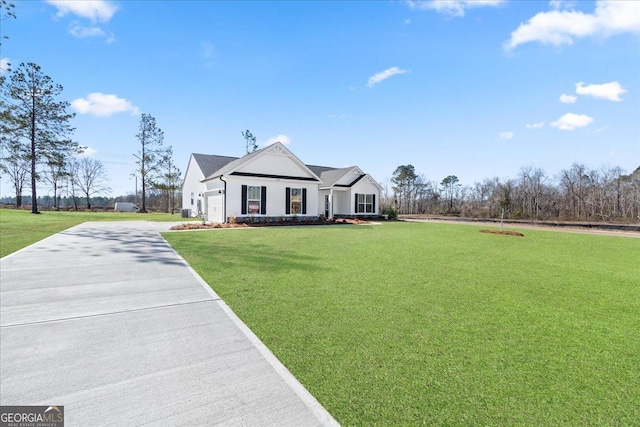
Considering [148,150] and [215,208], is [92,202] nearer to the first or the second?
[148,150]

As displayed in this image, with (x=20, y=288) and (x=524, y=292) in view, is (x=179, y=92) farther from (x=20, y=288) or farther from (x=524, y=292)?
(x=524, y=292)

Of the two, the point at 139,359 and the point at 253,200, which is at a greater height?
the point at 253,200

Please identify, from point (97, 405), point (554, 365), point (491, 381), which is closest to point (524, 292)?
point (554, 365)

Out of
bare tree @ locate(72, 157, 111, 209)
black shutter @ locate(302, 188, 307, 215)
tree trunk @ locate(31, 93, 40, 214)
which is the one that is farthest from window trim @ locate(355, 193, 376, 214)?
bare tree @ locate(72, 157, 111, 209)

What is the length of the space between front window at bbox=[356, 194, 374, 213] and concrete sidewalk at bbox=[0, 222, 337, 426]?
19435 millimetres

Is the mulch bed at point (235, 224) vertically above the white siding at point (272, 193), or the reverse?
the white siding at point (272, 193)

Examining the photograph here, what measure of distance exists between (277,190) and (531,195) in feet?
90.4

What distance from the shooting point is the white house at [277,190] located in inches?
674

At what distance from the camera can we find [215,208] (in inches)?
727

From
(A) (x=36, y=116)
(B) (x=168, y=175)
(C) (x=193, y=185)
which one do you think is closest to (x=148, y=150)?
(B) (x=168, y=175)

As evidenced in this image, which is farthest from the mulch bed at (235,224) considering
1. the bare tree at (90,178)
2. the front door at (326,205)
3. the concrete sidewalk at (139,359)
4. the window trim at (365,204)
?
the bare tree at (90,178)

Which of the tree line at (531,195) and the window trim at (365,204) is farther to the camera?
the tree line at (531,195)

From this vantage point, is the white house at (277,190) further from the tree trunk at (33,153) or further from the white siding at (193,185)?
the tree trunk at (33,153)

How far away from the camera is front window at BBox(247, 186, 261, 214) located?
17469mm
